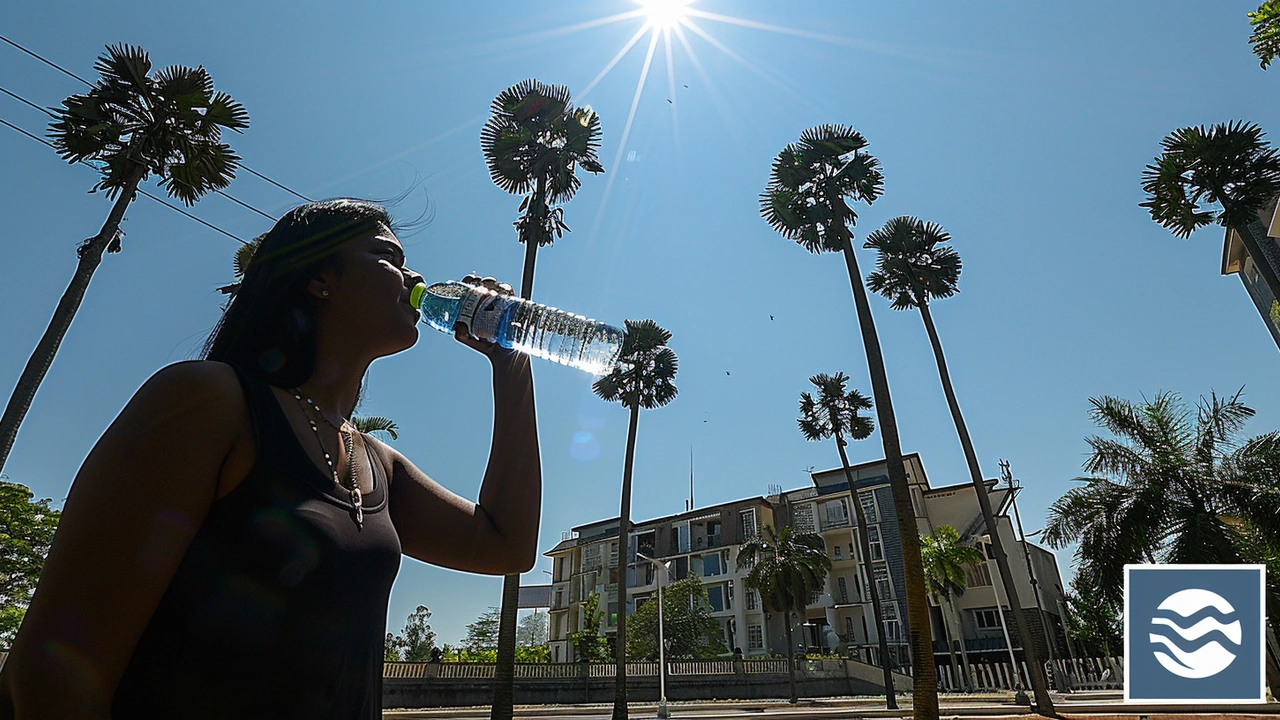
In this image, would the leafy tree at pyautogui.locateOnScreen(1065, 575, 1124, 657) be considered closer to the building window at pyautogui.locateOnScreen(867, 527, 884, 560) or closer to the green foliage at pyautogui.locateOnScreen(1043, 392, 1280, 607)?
the building window at pyautogui.locateOnScreen(867, 527, 884, 560)

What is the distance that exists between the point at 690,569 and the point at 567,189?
157 feet

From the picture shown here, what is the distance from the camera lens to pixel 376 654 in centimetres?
125

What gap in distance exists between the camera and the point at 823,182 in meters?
18.7

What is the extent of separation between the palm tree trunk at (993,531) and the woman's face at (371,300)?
21.8 metres

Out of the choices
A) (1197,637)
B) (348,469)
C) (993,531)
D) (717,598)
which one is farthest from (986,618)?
(348,469)

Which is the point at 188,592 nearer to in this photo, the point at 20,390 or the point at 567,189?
the point at 20,390

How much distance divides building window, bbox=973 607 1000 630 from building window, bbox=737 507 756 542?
17907 millimetres

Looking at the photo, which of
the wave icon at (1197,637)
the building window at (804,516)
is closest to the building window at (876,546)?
the building window at (804,516)

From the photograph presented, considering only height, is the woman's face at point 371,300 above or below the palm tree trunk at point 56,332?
below

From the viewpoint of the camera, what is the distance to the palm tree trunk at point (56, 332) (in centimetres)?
1053

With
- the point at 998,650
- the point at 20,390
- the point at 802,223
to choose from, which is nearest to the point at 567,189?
the point at 802,223

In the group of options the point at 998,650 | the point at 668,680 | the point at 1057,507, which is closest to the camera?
the point at 1057,507

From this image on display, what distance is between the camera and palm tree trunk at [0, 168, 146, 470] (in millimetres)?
10531

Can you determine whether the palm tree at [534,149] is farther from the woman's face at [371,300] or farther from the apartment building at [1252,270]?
the apartment building at [1252,270]
